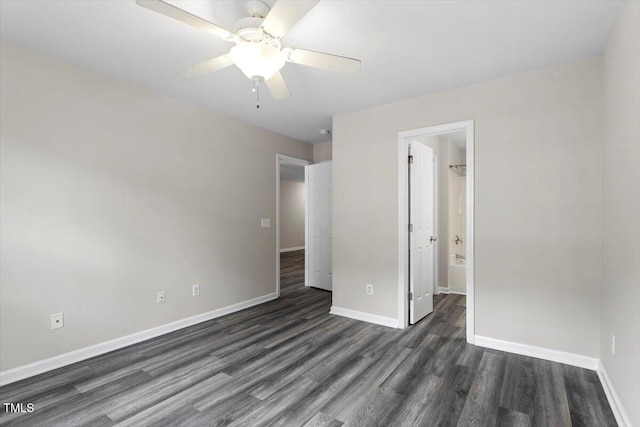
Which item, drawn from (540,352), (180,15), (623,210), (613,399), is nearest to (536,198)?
(623,210)

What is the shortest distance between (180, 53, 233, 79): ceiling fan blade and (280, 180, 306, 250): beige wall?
7687mm

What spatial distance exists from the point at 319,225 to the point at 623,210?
3831mm

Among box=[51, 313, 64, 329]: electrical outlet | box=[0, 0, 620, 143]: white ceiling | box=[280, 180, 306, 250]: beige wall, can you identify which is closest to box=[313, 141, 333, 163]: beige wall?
box=[0, 0, 620, 143]: white ceiling

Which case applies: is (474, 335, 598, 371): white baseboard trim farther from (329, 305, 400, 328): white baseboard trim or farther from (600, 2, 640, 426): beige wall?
(329, 305, 400, 328): white baseboard trim

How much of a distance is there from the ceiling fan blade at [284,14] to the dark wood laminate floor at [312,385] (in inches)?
87.9

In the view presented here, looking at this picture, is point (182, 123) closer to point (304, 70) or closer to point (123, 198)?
point (123, 198)

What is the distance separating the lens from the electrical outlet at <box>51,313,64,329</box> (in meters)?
2.43

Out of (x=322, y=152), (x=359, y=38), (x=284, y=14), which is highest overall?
(x=359, y=38)

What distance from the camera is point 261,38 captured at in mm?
1674

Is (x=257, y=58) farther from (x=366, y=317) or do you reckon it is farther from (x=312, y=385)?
(x=366, y=317)

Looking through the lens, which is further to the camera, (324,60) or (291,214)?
(291,214)

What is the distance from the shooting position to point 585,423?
1.78 m

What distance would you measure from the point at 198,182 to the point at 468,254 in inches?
118

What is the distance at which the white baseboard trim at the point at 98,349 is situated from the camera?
88.7 inches
